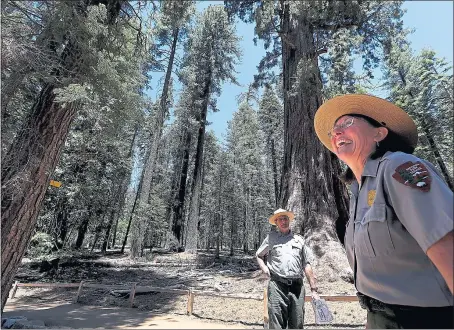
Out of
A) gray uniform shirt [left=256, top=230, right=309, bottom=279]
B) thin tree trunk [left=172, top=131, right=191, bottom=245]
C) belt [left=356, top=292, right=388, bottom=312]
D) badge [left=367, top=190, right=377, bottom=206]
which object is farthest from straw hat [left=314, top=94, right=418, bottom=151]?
thin tree trunk [left=172, top=131, right=191, bottom=245]

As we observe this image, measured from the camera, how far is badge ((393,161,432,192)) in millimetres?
935

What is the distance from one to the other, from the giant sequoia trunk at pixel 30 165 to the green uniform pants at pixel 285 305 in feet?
10.8

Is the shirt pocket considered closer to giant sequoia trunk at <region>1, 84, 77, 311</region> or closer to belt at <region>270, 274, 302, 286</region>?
belt at <region>270, 274, 302, 286</region>

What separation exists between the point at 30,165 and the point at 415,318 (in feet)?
14.0

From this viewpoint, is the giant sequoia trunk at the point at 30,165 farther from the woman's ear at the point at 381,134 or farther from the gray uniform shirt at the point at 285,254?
the woman's ear at the point at 381,134

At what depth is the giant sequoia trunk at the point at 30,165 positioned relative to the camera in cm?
358

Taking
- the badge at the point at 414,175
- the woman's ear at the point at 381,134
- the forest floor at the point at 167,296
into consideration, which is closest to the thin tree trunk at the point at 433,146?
the forest floor at the point at 167,296

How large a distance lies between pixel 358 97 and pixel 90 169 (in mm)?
12938

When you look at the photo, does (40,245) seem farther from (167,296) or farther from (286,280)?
(286,280)

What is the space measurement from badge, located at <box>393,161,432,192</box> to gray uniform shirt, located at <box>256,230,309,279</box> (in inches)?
122

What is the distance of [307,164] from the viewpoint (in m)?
8.38

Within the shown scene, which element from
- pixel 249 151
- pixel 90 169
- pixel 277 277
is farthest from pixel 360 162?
pixel 249 151

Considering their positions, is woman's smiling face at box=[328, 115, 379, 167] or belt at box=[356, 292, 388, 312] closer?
belt at box=[356, 292, 388, 312]

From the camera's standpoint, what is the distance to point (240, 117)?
108 ft
